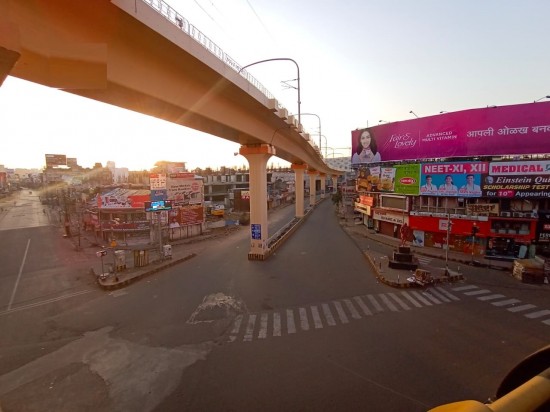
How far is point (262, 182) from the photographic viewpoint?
25.3 meters

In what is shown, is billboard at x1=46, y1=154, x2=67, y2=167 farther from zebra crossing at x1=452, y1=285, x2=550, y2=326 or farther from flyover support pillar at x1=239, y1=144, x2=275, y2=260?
zebra crossing at x1=452, y1=285, x2=550, y2=326

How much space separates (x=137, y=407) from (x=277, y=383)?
3789mm

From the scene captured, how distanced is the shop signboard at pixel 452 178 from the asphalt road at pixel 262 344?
10.3 m

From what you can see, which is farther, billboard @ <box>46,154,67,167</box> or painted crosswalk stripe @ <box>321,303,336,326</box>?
billboard @ <box>46,154,67,167</box>

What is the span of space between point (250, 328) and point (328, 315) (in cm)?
354

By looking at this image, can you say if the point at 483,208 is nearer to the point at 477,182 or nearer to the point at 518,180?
the point at 477,182

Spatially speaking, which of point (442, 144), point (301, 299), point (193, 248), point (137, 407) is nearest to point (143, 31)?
point (137, 407)

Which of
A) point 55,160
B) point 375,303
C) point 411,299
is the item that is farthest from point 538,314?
point 55,160

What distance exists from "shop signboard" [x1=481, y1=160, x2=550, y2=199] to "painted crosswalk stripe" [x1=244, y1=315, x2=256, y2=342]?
23.2 metres

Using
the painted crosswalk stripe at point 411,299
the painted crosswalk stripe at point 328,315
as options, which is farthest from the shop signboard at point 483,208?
the painted crosswalk stripe at point 328,315

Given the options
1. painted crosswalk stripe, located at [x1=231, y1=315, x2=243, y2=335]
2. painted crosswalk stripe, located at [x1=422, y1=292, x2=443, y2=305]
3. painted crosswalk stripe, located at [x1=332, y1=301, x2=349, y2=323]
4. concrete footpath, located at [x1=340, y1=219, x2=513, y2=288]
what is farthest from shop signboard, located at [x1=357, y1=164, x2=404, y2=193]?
painted crosswalk stripe, located at [x1=231, y1=315, x2=243, y2=335]

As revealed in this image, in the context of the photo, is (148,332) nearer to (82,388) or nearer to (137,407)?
(82,388)

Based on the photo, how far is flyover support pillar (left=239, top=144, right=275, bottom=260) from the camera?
974 inches

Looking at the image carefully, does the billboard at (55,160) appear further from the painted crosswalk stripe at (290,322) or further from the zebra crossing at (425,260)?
the painted crosswalk stripe at (290,322)
